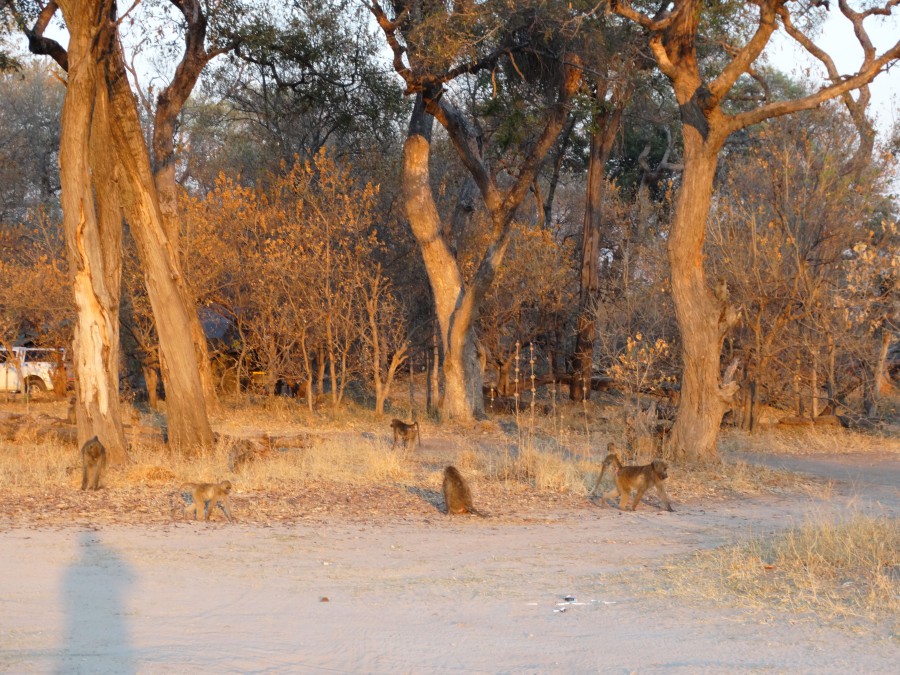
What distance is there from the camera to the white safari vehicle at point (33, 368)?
26859 millimetres

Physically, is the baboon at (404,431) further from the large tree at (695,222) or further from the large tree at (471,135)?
the large tree at (471,135)

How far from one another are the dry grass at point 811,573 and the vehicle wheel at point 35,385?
23249mm

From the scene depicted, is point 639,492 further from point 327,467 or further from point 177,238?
point 177,238

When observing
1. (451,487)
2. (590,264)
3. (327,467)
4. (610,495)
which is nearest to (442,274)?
(590,264)

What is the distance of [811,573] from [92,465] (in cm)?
835

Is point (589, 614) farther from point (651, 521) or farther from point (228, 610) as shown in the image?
point (651, 521)

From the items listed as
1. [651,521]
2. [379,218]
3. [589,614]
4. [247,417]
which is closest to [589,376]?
[379,218]

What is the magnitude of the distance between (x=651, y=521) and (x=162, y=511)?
17.5ft

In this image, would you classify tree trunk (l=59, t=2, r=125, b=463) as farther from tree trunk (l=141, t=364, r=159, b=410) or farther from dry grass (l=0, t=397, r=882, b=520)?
tree trunk (l=141, t=364, r=159, b=410)

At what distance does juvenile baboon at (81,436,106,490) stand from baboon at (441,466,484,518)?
4.34 metres

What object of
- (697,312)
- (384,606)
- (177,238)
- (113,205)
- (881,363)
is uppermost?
(177,238)

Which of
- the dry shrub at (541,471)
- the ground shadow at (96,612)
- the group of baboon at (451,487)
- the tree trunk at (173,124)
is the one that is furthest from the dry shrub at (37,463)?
the dry shrub at (541,471)

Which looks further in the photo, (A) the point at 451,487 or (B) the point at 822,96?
(B) the point at 822,96

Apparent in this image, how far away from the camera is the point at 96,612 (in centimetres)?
668
